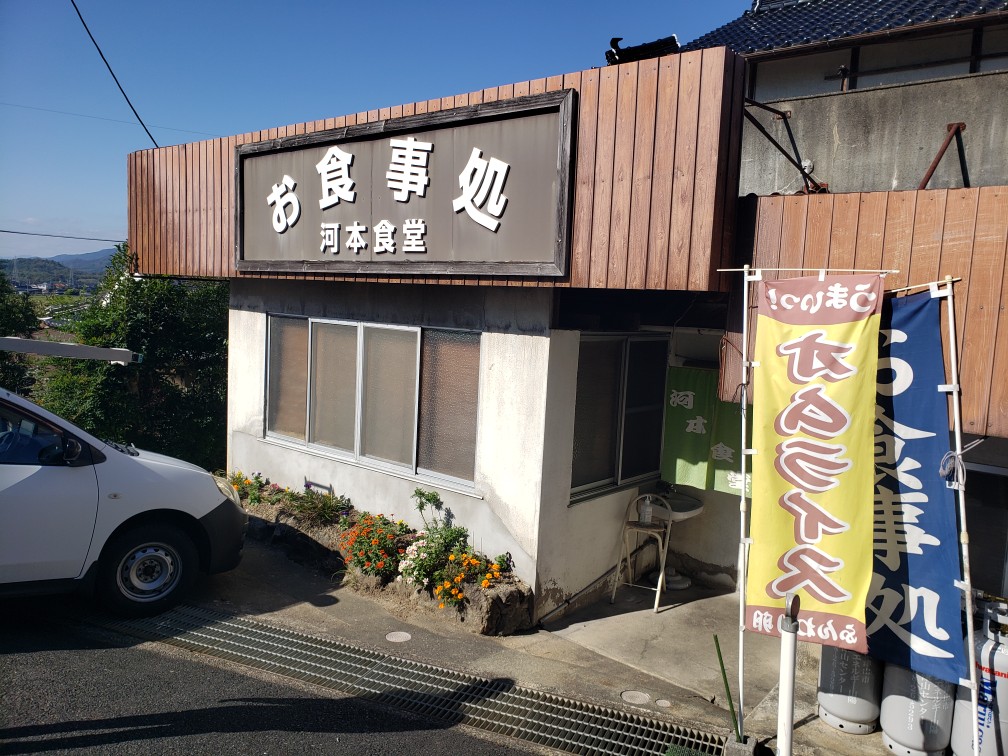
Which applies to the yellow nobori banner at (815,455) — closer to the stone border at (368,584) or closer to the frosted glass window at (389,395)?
the stone border at (368,584)

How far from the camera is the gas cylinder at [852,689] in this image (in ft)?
16.1

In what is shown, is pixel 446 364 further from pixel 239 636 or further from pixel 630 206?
pixel 239 636

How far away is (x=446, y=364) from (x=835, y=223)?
13.5ft

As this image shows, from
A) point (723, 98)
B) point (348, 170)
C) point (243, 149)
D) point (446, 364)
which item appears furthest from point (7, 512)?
point (723, 98)

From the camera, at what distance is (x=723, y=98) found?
18.1 feet

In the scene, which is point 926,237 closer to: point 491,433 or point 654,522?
point 491,433

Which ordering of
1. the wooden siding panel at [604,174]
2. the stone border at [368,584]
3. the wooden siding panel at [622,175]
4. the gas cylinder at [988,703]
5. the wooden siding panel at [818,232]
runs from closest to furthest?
the gas cylinder at [988,703] → the wooden siding panel at [818,232] → the wooden siding panel at [622,175] → the wooden siding panel at [604,174] → the stone border at [368,584]

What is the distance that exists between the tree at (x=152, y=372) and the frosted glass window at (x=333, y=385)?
4029mm

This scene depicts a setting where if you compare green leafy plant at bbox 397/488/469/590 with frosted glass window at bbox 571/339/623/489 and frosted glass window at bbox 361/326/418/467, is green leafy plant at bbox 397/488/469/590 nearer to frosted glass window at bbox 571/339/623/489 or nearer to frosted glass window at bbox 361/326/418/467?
frosted glass window at bbox 361/326/418/467

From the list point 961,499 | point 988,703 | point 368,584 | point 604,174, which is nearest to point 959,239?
point 961,499

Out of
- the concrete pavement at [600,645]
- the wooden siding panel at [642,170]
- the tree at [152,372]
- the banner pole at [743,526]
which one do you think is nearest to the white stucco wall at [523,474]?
the concrete pavement at [600,645]

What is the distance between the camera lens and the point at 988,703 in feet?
14.5

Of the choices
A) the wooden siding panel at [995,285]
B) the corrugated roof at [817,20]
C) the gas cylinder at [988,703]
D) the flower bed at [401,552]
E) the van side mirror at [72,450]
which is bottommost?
the flower bed at [401,552]

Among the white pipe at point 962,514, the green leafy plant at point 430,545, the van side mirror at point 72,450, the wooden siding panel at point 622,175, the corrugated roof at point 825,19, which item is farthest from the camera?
the corrugated roof at point 825,19
